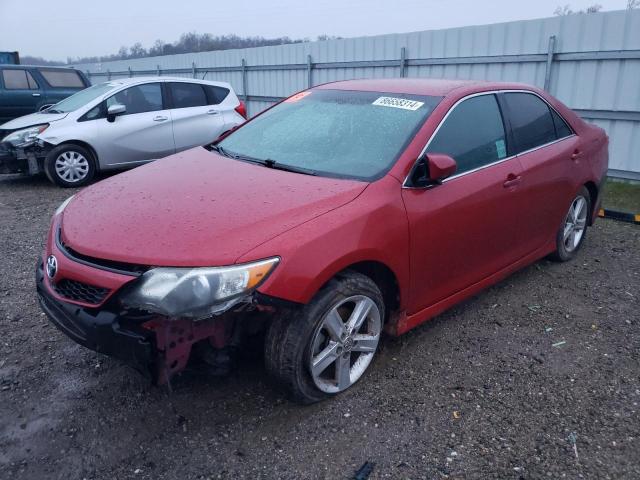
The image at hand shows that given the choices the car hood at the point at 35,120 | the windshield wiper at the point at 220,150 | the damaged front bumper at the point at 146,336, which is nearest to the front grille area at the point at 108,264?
the damaged front bumper at the point at 146,336

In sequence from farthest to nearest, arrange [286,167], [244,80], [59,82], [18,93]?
[244,80] → [59,82] → [18,93] → [286,167]

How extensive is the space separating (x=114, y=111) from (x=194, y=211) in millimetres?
5917

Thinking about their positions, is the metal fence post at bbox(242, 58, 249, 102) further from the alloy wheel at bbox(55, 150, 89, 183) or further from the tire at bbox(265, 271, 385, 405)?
the tire at bbox(265, 271, 385, 405)

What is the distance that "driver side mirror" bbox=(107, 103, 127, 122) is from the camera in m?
7.82

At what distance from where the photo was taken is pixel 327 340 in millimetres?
2820

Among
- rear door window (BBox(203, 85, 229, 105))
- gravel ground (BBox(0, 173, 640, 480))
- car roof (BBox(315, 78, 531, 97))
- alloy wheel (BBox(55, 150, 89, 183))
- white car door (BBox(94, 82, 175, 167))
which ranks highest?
car roof (BBox(315, 78, 531, 97))

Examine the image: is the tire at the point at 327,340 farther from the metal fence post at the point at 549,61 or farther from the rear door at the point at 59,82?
the rear door at the point at 59,82

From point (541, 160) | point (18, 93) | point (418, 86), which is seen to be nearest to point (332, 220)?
point (418, 86)

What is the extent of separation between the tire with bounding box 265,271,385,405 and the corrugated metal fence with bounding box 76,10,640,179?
585cm

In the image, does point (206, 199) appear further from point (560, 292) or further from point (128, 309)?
point (560, 292)

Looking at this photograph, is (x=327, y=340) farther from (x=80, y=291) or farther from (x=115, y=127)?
(x=115, y=127)

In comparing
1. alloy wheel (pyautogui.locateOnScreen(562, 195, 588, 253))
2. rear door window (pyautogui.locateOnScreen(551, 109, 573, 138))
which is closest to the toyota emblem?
rear door window (pyautogui.locateOnScreen(551, 109, 573, 138))

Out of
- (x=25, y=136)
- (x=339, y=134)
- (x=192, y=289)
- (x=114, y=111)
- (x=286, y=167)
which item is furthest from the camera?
(x=114, y=111)

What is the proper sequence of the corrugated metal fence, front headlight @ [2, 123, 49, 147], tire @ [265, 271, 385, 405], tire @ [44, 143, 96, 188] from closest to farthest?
tire @ [265, 271, 385, 405] < the corrugated metal fence < front headlight @ [2, 123, 49, 147] < tire @ [44, 143, 96, 188]
